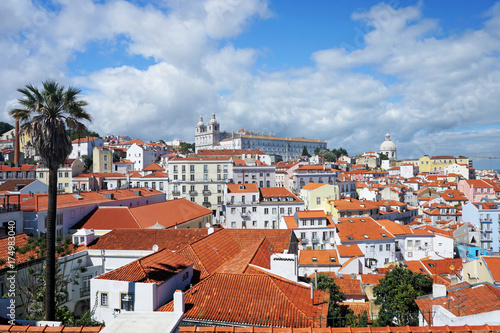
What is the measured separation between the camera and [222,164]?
2395 inches

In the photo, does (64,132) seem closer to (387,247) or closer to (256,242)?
(256,242)

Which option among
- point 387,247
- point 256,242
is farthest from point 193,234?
point 387,247

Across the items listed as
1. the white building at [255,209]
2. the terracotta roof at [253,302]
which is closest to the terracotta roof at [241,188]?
the white building at [255,209]

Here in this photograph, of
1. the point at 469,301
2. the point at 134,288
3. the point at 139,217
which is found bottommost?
the point at 469,301

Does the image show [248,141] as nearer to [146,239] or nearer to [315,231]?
[315,231]

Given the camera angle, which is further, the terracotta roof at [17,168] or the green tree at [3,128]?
the green tree at [3,128]

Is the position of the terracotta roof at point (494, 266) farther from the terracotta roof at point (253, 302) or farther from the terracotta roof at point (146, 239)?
the terracotta roof at point (146, 239)

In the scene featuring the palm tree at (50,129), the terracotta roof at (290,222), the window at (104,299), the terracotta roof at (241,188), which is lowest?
the terracotta roof at (290,222)

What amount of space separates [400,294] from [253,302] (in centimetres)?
1326

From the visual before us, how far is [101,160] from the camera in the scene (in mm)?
81125

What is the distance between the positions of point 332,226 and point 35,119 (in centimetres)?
3654

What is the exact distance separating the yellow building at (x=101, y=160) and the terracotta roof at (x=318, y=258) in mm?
63143

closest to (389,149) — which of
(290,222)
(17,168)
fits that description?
(290,222)

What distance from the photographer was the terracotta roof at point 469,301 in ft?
40.5
